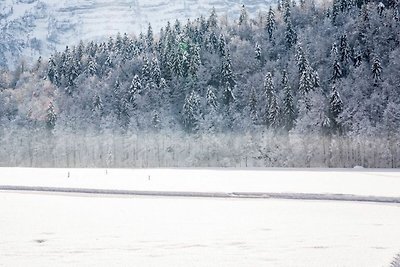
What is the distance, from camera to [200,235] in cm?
1468

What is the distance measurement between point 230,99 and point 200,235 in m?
122

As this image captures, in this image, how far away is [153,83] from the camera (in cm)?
14200

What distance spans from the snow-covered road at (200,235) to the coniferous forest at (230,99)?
252 ft

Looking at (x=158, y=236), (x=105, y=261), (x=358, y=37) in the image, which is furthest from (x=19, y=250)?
(x=358, y=37)

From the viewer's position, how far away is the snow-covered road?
445 inches

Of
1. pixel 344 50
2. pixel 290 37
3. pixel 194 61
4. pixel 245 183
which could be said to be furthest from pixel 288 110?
pixel 245 183

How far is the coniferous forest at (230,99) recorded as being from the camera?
101500mm

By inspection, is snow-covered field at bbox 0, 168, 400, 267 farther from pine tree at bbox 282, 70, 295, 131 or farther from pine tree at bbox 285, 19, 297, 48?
pine tree at bbox 285, 19, 297, 48

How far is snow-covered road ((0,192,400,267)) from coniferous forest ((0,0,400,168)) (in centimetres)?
7694

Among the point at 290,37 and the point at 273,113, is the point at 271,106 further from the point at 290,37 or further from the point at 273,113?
the point at 290,37

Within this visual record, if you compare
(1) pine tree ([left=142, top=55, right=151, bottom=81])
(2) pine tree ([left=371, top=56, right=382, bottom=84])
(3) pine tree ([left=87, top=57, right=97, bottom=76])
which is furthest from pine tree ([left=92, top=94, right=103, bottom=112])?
(2) pine tree ([left=371, top=56, right=382, bottom=84])

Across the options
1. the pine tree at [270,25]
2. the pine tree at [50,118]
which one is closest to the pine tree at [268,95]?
the pine tree at [270,25]

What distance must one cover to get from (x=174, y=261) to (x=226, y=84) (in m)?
129

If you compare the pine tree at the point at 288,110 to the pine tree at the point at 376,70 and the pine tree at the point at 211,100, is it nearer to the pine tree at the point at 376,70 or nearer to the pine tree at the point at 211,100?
the pine tree at the point at 376,70
